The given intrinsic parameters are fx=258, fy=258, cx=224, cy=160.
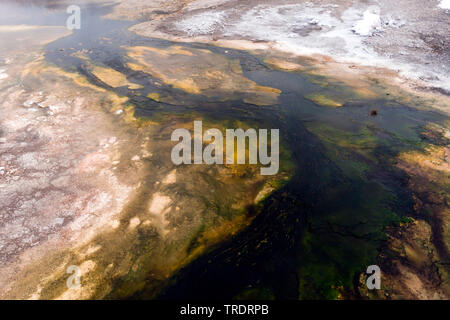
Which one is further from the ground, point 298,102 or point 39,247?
point 298,102

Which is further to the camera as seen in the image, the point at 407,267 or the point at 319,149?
the point at 319,149

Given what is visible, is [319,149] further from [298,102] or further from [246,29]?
[246,29]

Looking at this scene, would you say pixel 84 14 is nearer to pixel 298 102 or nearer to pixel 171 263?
pixel 298 102

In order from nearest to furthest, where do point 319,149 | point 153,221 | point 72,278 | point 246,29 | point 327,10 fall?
point 72,278, point 153,221, point 319,149, point 246,29, point 327,10

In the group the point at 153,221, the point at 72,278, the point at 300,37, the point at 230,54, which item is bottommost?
the point at 72,278

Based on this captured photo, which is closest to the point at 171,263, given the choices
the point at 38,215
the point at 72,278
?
the point at 72,278

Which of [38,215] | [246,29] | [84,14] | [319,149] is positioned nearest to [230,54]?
[246,29]

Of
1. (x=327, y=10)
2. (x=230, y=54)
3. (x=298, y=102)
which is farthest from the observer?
(x=327, y=10)
